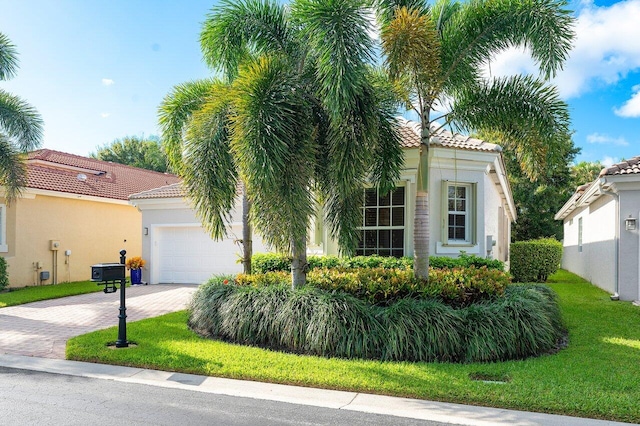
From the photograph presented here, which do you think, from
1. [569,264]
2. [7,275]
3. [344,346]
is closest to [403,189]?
[344,346]

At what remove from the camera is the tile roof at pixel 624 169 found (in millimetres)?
12098

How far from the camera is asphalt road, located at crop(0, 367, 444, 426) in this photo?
15.6ft

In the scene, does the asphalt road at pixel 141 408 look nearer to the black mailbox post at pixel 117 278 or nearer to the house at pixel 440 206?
the black mailbox post at pixel 117 278

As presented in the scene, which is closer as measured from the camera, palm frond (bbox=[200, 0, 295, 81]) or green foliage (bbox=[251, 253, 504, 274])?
palm frond (bbox=[200, 0, 295, 81])

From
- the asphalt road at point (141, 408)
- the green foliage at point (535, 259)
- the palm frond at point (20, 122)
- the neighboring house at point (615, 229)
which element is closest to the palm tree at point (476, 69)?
the asphalt road at point (141, 408)

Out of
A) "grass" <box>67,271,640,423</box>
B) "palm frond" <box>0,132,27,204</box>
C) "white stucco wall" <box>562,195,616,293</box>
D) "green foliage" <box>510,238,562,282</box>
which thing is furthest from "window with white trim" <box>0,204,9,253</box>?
"white stucco wall" <box>562,195,616,293</box>

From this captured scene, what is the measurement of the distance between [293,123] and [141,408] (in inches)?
183

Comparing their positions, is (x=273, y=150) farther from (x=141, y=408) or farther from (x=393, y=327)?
(x=141, y=408)

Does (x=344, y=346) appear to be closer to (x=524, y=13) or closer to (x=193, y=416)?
(x=193, y=416)

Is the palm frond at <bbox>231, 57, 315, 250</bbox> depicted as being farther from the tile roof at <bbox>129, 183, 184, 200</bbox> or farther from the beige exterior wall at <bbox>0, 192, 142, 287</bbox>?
the beige exterior wall at <bbox>0, 192, 142, 287</bbox>

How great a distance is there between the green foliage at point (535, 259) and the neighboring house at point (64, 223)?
16.4 m

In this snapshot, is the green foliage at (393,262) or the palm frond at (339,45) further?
the green foliage at (393,262)

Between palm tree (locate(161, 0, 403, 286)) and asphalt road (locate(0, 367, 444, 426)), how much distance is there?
280 cm

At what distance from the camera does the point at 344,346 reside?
6961mm
